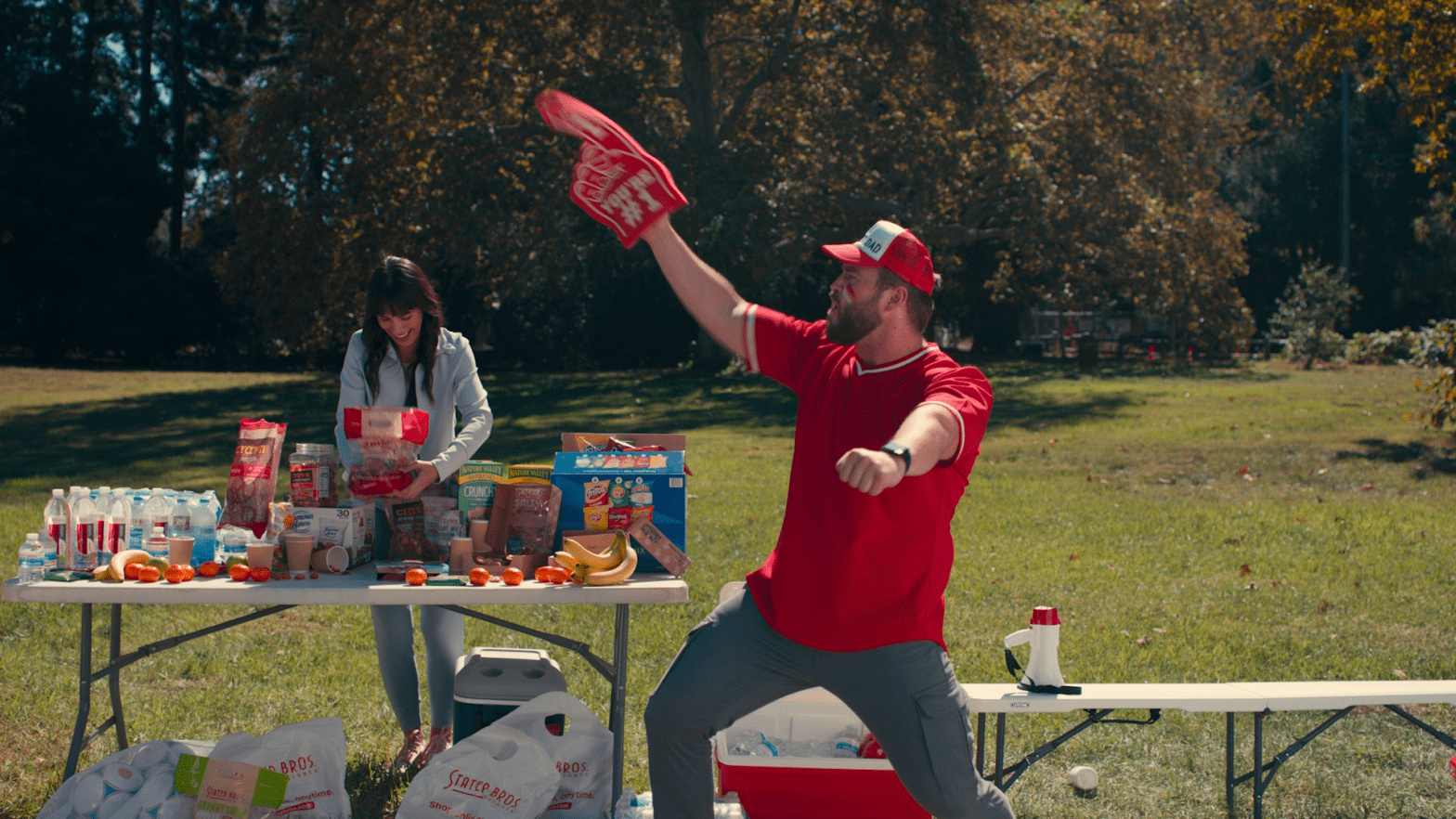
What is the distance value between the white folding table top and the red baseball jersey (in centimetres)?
52

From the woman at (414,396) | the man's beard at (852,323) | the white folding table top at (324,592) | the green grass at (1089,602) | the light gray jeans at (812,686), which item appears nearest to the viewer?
the light gray jeans at (812,686)

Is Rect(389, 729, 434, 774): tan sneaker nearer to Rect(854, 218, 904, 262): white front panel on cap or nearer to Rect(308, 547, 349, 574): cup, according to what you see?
Rect(308, 547, 349, 574): cup

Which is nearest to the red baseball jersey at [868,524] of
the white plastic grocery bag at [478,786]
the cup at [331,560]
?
the white plastic grocery bag at [478,786]

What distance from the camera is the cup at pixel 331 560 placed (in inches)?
142

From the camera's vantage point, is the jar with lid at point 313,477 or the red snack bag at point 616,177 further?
the jar with lid at point 313,477

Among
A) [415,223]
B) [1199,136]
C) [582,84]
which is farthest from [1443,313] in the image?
[415,223]

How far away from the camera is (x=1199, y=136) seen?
90.6 ft

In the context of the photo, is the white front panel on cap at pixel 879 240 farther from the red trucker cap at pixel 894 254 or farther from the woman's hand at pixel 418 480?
the woman's hand at pixel 418 480

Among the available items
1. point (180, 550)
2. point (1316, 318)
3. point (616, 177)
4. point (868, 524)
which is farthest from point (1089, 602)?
point (1316, 318)

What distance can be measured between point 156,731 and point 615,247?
2201 centimetres

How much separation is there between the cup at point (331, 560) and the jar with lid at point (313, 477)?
0.17 meters

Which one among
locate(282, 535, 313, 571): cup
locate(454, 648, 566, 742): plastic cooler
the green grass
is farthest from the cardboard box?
the green grass

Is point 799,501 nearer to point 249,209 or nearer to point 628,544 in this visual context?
point 628,544

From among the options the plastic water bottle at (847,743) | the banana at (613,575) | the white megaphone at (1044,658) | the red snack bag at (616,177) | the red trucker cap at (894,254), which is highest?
the red snack bag at (616,177)
